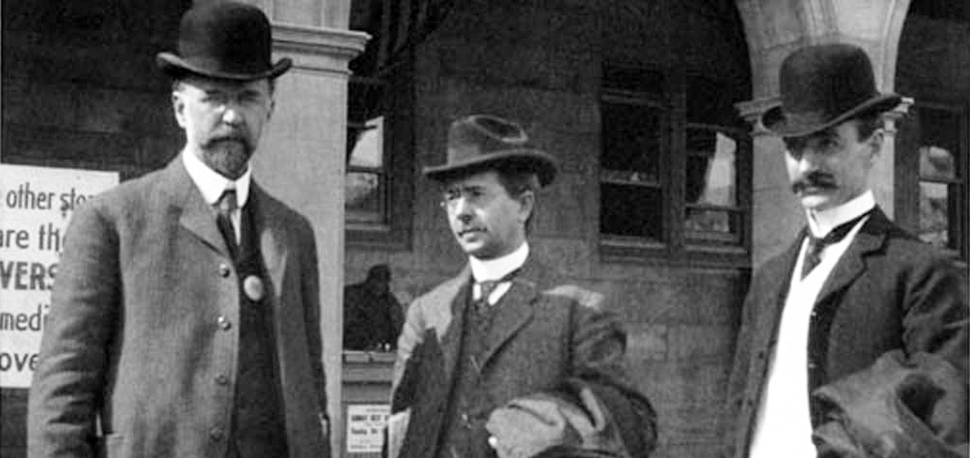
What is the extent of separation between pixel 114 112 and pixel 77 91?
227mm

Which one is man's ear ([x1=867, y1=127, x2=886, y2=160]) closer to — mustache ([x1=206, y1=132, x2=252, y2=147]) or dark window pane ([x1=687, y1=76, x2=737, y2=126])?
mustache ([x1=206, y1=132, x2=252, y2=147])

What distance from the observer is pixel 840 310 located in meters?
3.66

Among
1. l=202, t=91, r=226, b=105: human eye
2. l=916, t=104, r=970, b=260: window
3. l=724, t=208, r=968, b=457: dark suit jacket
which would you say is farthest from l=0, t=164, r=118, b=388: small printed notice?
l=916, t=104, r=970, b=260: window

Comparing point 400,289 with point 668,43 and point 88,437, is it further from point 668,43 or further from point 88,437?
point 88,437

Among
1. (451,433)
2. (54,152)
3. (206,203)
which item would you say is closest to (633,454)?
(451,433)

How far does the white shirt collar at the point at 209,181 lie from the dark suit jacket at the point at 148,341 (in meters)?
0.02

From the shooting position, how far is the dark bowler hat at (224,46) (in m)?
3.62

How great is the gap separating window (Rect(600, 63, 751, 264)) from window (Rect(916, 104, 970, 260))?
4.84ft

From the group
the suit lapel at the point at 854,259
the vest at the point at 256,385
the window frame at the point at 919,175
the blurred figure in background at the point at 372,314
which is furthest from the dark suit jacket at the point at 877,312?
the window frame at the point at 919,175

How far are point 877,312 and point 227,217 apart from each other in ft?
4.90

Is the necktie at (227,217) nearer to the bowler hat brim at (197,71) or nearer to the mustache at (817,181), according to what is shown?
the bowler hat brim at (197,71)

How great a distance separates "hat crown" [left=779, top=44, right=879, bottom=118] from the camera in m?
3.76

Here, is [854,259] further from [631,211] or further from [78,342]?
[631,211]

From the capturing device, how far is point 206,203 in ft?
12.0
